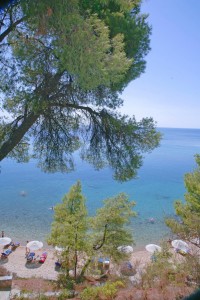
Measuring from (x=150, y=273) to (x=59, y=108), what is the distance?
7.52 metres

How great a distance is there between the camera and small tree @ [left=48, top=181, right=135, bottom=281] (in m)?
13.0

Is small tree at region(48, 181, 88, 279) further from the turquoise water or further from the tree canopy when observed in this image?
the tree canopy

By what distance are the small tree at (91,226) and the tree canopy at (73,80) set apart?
6.40 meters

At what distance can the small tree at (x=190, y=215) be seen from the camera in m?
10.6

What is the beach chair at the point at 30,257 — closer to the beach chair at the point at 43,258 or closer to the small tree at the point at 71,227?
the beach chair at the point at 43,258

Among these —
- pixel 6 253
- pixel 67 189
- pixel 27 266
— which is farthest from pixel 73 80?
pixel 67 189

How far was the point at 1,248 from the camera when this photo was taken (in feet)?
69.5

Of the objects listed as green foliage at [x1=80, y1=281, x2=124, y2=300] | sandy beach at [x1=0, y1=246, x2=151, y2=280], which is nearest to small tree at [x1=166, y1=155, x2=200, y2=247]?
green foliage at [x1=80, y1=281, x2=124, y2=300]

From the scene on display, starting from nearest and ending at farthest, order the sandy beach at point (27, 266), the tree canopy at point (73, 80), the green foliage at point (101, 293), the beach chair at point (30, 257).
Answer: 1. the tree canopy at point (73, 80)
2. the green foliage at point (101, 293)
3. the sandy beach at point (27, 266)
4. the beach chair at point (30, 257)

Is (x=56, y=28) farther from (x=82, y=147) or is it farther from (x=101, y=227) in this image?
(x=101, y=227)

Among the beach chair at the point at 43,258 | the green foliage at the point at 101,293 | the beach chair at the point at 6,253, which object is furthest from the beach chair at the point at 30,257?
the green foliage at the point at 101,293

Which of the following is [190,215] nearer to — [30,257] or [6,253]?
[30,257]

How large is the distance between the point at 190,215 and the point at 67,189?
31901mm

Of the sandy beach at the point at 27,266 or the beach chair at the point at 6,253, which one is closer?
the sandy beach at the point at 27,266
